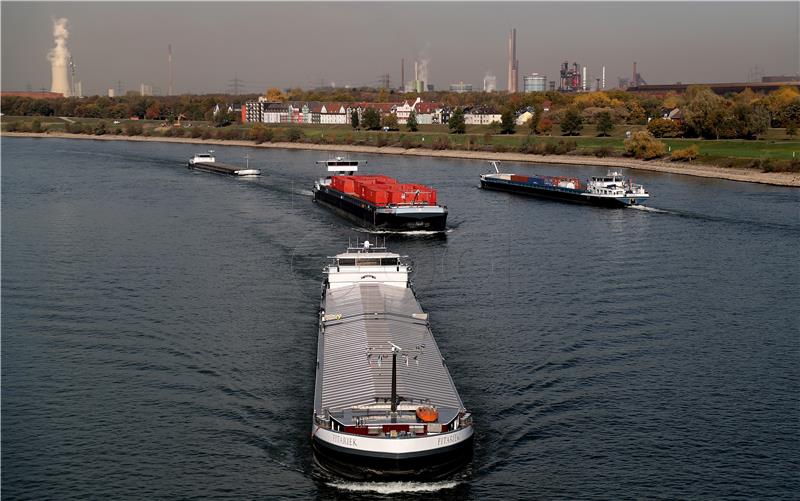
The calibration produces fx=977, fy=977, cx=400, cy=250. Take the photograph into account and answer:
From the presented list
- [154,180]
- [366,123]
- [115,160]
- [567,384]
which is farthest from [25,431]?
[366,123]

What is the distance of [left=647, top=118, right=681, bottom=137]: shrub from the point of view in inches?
5182

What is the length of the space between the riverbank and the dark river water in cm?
2871

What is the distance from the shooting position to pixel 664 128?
13225 centimetres

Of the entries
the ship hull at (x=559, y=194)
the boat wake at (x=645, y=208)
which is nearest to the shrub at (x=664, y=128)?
the ship hull at (x=559, y=194)

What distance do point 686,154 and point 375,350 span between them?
90.9m

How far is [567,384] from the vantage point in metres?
31.4

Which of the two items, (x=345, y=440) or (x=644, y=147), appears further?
(x=644, y=147)

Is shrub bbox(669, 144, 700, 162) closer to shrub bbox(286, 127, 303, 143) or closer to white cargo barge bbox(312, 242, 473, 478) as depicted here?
shrub bbox(286, 127, 303, 143)

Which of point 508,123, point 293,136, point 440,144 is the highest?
point 508,123

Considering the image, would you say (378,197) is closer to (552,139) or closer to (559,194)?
(559,194)

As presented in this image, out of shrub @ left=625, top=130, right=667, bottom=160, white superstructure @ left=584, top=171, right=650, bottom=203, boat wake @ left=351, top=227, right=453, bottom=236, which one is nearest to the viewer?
boat wake @ left=351, top=227, right=453, bottom=236

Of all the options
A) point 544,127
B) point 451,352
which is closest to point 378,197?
point 451,352

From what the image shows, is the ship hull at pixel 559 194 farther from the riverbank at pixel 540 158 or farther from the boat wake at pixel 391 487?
the boat wake at pixel 391 487

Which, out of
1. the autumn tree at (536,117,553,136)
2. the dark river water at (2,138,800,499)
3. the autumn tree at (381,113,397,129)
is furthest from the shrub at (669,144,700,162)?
the autumn tree at (381,113,397,129)
